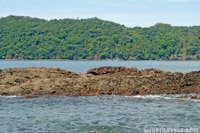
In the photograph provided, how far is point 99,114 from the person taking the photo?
30.7m

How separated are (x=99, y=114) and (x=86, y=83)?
11581mm

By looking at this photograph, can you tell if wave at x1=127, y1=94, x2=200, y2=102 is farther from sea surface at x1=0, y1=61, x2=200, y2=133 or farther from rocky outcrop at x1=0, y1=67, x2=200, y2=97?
rocky outcrop at x1=0, y1=67, x2=200, y2=97

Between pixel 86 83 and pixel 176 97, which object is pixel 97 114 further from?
pixel 86 83

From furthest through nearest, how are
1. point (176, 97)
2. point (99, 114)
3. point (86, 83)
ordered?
1. point (86, 83)
2. point (176, 97)
3. point (99, 114)

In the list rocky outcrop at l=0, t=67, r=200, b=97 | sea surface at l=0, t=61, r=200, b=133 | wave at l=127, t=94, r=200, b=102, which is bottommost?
sea surface at l=0, t=61, r=200, b=133

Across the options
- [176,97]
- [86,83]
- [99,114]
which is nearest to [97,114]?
[99,114]

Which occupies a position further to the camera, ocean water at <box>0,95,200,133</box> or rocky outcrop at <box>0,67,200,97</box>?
rocky outcrop at <box>0,67,200,97</box>

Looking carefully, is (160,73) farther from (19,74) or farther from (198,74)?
(19,74)

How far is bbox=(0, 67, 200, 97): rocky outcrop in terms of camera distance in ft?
134

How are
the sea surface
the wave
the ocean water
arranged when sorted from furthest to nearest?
the wave
the ocean water
the sea surface

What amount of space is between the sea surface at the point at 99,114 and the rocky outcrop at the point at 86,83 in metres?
2.05

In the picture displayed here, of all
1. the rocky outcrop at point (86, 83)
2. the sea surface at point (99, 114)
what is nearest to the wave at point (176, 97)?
the sea surface at point (99, 114)

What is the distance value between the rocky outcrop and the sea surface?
6.72 feet

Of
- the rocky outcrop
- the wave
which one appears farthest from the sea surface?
the rocky outcrop
